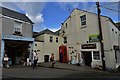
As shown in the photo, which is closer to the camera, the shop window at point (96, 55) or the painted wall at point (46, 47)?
the shop window at point (96, 55)

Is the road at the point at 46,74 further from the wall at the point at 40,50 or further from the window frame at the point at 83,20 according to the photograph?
the window frame at the point at 83,20

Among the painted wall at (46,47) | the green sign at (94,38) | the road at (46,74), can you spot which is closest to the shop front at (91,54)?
the green sign at (94,38)

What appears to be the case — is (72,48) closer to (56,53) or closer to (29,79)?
(56,53)

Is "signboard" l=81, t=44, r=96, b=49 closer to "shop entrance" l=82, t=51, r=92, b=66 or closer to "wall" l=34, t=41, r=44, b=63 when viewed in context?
"shop entrance" l=82, t=51, r=92, b=66

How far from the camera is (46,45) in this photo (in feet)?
95.7

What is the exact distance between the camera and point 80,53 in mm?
26766

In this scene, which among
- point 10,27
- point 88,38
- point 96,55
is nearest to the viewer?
point 10,27

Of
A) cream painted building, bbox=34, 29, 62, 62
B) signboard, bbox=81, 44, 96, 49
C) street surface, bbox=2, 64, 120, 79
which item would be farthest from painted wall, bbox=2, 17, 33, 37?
signboard, bbox=81, 44, 96, 49

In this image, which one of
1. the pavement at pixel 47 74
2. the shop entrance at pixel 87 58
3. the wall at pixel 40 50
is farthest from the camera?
the wall at pixel 40 50

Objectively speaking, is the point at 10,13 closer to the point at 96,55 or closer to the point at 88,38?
the point at 88,38

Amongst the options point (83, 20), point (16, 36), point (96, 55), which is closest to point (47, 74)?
point (16, 36)

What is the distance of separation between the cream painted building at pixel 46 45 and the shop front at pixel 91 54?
5.43 meters

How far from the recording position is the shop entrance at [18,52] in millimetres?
24812

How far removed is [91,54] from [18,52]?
9785 mm
